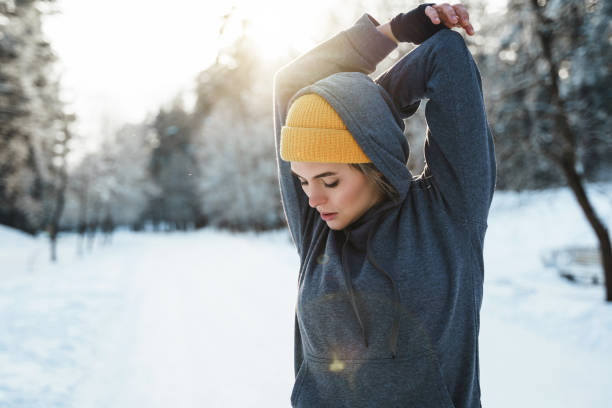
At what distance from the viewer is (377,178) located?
1.26 metres

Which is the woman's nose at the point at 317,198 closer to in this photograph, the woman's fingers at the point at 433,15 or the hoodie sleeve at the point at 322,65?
the hoodie sleeve at the point at 322,65

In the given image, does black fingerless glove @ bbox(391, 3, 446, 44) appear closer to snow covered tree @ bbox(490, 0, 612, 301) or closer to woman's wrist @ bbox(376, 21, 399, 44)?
woman's wrist @ bbox(376, 21, 399, 44)

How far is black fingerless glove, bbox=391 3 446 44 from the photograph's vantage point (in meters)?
1.34

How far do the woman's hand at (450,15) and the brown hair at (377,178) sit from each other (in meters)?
0.55

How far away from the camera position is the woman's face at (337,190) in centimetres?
125

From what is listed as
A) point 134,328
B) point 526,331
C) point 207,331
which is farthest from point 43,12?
point 526,331

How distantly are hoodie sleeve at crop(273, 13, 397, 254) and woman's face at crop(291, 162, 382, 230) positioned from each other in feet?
0.84

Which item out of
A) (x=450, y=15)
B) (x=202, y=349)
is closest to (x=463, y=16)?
(x=450, y=15)

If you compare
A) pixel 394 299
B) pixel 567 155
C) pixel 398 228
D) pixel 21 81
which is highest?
pixel 21 81

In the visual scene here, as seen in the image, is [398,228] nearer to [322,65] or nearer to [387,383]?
[387,383]

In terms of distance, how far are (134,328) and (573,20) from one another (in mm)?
8377

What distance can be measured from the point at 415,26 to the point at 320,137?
1.90 ft

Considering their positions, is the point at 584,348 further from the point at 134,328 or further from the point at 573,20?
the point at 134,328

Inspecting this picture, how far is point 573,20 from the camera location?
5.67 metres
